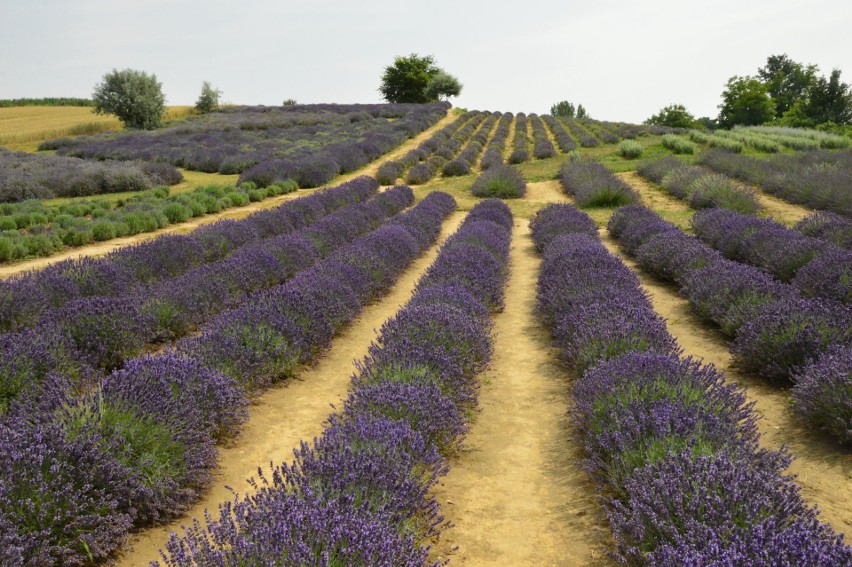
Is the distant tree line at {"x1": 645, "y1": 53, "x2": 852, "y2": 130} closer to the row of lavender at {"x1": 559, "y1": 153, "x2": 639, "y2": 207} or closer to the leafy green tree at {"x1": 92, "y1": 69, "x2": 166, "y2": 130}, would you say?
the row of lavender at {"x1": 559, "y1": 153, "x2": 639, "y2": 207}

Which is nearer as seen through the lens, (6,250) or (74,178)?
(6,250)

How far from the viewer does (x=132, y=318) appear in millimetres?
5207

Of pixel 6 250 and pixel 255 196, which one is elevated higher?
pixel 255 196

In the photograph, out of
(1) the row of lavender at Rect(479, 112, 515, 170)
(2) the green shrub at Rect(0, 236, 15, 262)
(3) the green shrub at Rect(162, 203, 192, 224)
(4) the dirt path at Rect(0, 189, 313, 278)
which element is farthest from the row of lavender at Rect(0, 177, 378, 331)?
(1) the row of lavender at Rect(479, 112, 515, 170)

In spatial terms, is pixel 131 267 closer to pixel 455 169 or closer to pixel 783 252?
pixel 783 252

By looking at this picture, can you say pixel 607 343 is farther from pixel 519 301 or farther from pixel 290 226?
pixel 290 226

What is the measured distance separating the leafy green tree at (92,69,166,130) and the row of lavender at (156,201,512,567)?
35512 millimetres

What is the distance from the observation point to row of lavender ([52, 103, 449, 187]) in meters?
19.8

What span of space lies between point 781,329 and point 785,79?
69.8 meters

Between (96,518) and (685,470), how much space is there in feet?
9.15

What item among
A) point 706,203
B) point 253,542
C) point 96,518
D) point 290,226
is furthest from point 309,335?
point 706,203

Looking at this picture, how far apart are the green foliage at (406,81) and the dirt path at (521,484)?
175ft

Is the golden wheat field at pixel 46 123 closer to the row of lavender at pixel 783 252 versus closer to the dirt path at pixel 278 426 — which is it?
the dirt path at pixel 278 426

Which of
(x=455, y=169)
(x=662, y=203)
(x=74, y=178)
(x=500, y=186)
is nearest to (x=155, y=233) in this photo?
→ (x=74, y=178)
